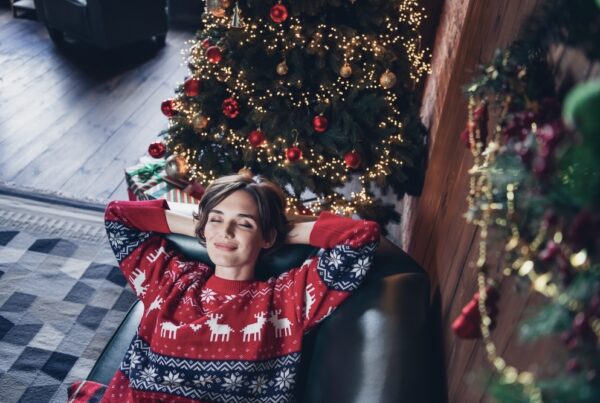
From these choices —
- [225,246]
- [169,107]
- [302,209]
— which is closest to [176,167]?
[169,107]

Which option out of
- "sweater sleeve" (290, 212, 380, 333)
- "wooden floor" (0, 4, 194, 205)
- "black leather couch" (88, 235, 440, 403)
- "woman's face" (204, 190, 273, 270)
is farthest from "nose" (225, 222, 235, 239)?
"wooden floor" (0, 4, 194, 205)

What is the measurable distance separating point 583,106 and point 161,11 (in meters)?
4.72

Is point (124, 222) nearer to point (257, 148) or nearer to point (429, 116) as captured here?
point (257, 148)

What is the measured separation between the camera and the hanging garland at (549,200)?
0.52m

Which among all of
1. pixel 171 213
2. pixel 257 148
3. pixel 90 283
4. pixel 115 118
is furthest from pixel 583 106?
pixel 115 118

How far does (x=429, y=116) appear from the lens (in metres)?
2.48

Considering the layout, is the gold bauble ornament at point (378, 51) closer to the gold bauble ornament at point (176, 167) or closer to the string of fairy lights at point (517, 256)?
the gold bauble ornament at point (176, 167)

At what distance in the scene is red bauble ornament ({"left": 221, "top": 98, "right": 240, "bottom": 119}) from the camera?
7.61 feet

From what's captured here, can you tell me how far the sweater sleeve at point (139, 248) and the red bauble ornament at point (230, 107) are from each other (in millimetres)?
783

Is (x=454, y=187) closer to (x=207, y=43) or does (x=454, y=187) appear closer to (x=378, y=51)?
(x=378, y=51)

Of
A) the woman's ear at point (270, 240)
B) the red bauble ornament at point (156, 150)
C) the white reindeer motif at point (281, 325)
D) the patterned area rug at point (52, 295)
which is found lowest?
the patterned area rug at point (52, 295)

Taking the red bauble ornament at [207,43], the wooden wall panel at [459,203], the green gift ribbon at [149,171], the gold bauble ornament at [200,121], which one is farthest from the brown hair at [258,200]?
the green gift ribbon at [149,171]

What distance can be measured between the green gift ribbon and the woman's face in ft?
3.99

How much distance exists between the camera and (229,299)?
1.55 m
